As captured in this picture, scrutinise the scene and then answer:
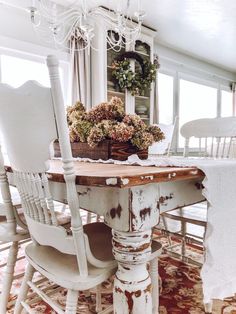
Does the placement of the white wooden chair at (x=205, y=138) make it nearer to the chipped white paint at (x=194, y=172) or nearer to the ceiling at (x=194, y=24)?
the chipped white paint at (x=194, y=172)

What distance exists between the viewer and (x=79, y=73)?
3.72 metres

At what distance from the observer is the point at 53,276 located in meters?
0.88

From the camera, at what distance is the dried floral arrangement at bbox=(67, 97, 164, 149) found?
1.26 metres

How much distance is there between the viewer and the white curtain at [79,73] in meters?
3.71

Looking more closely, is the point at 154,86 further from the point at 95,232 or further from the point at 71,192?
the point at 71,192

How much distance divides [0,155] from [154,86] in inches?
161

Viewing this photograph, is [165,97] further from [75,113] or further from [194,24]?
[75,113]

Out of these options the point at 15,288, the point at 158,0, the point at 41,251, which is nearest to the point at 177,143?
the point at 158,0

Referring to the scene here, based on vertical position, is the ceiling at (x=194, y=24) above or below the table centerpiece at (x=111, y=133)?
above

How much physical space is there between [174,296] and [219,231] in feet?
2.61

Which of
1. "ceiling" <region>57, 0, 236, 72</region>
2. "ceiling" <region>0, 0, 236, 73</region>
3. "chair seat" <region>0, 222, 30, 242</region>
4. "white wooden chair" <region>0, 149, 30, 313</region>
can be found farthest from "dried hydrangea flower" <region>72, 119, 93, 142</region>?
"ceiling" <region>57, 0, 236, 72</region>

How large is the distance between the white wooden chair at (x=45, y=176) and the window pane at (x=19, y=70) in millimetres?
2574

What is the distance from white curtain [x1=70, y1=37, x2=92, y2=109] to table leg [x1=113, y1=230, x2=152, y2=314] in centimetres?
310

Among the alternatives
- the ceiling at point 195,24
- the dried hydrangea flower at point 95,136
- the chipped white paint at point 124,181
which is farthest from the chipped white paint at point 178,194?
the ceiling at point 195,24
